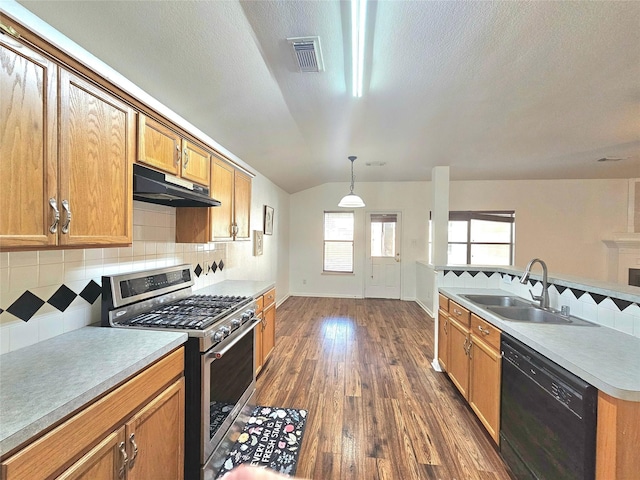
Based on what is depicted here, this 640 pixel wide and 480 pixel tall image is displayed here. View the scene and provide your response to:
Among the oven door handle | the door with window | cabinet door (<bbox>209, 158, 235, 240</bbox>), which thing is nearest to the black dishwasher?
the oven door handle

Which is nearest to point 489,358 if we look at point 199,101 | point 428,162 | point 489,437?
point 489,437

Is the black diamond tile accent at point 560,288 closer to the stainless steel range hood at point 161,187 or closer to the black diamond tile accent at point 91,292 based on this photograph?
the stainless steel range hood at point 161,187

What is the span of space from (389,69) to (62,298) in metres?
2.42

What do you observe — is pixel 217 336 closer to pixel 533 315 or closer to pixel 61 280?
pixel 61 280

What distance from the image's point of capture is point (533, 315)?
7.13 feet

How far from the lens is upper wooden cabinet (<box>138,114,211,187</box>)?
1.53m

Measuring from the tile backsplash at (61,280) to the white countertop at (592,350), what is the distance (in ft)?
7.73

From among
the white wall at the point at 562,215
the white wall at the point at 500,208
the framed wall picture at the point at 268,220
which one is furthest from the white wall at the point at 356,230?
the framed wall picture at the point at 268,220

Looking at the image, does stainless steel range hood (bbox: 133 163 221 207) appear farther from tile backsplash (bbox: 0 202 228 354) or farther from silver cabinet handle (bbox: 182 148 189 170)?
tile backsplash (bbox: 0 202 228 354)

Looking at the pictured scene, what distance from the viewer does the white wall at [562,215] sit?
5.75 m

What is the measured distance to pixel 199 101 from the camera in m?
2.19

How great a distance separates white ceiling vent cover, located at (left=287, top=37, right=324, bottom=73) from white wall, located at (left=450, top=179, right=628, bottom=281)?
5089 mm

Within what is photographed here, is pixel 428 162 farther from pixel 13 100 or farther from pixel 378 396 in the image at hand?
pixel 13 100

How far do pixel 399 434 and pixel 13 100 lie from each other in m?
2.64
